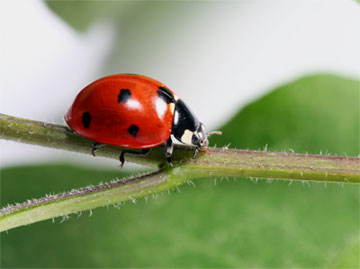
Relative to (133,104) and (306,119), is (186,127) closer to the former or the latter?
(133,104)

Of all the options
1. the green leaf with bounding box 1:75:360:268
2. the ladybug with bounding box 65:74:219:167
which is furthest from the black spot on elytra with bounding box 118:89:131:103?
the green leaf with bounding box 1:75:360:268

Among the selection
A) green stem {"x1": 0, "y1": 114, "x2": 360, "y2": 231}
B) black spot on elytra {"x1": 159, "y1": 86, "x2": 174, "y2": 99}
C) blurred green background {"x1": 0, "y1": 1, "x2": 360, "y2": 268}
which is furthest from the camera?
blurred green background {"x1": 0, "y1": 1, "x2": 360, "y2": 268}

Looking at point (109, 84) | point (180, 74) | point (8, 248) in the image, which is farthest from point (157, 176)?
point (180, 74)

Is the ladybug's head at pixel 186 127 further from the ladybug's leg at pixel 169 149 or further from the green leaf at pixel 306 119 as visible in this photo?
the green leaf at pixel 306 119

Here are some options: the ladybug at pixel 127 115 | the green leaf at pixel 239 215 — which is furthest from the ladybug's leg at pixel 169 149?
the green leaf at pixel 239 215

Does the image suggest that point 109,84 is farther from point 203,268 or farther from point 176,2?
point 176,2

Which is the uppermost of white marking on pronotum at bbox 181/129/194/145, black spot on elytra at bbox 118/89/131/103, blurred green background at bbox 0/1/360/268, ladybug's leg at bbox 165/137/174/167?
black spot on elytra at bbox 118/89/131/103

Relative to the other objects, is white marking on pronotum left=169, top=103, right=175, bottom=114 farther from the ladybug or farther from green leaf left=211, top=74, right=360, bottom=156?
green leaf left=211, top=74, right=360, bottom=156
